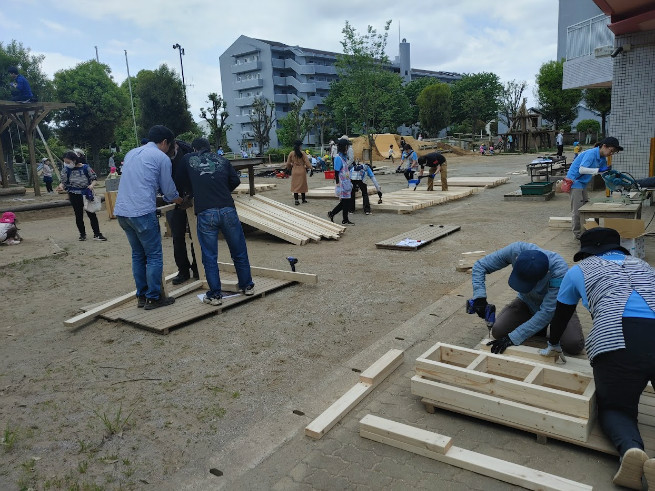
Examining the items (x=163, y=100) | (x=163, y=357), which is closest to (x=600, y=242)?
(x=163, y=357)

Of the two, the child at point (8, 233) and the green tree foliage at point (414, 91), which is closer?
the child at point (8, 233)

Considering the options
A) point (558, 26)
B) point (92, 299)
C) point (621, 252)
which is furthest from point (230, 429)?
point (558, 26)

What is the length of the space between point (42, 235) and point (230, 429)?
11.1m

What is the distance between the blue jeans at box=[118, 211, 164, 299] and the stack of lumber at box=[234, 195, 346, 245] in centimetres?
423

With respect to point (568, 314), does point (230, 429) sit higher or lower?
lower

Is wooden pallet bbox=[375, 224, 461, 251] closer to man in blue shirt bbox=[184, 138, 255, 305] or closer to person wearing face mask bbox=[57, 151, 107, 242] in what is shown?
man in blue shirt bbox=[184, 138, 255, 305]

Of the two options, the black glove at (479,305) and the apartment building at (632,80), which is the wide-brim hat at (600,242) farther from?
the apartment building at (632,80)

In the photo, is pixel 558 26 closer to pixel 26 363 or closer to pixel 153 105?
pixel 153 105

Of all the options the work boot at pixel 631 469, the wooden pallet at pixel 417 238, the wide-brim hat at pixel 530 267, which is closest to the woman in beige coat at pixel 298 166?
the wooden pallet at pixel 417 238

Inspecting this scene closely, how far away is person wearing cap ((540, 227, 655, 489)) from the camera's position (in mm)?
2809

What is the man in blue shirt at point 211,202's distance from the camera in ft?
18.4

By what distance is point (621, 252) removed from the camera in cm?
337

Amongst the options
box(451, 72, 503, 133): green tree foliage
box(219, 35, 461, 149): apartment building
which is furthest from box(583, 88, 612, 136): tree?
box(219, 35, 461, 149): apartment building

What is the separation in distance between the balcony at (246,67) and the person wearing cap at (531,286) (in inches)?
2938
